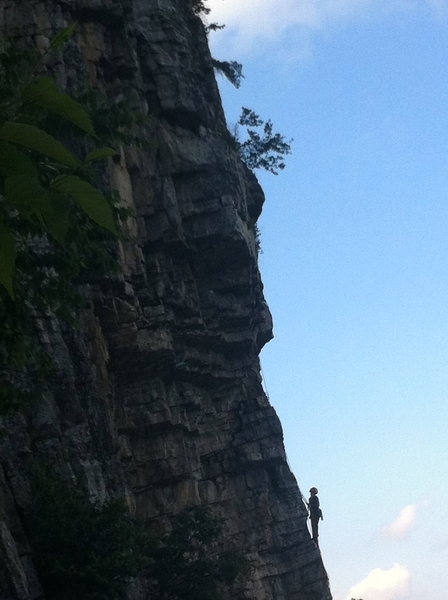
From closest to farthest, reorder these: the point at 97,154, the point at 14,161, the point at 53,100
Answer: the point at 14,161
the point at 53,100
the point at 97,154

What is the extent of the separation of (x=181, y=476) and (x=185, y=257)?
8.00 m

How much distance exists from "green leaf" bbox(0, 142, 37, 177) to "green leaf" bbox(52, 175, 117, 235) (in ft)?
0.48

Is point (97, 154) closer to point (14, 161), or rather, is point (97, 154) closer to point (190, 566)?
point (14, 161)

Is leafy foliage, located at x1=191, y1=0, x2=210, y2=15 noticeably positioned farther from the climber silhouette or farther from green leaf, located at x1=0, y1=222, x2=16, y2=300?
green leaf, located at x1=0, y1=222, x2=16, y2=300

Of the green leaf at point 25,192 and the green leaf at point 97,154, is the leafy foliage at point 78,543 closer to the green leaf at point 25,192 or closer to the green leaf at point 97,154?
the green leaf at point 97,154

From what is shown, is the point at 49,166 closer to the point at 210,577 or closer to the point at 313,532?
the point at 210,577

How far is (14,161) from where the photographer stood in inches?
113

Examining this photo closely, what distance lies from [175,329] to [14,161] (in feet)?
102

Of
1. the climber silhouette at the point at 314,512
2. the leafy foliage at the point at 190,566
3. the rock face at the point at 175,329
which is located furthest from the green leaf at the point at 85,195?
the climber silhouette at the point at 314,512

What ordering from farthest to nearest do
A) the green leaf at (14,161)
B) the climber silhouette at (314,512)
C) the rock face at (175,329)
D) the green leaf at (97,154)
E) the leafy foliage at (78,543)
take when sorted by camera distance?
the climber silhouette at (314,512), the rock face at (175,329), the leafy foliage at (78,543), the green leaf at (97,154), the green leaf at (14,161)

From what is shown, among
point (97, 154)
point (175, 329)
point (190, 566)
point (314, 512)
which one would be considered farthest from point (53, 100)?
point (314, 512)

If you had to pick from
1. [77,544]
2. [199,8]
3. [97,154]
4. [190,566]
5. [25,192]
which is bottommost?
[25,192]

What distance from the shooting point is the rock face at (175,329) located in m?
28.4

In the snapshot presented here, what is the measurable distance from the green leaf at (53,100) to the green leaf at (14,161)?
211mm
